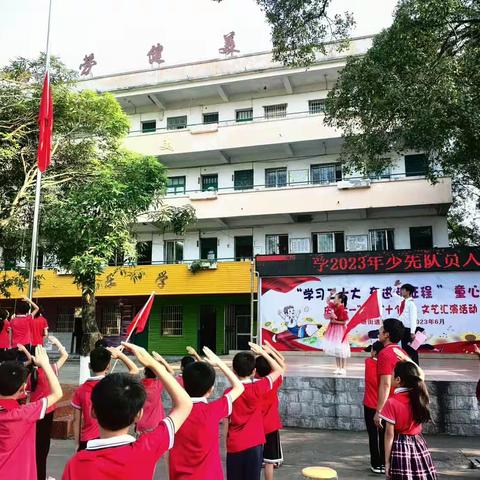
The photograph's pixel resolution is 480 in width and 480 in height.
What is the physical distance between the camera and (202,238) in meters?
22.5

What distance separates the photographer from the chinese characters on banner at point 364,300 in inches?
522

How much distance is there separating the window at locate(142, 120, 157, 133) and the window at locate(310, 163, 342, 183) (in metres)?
8.25

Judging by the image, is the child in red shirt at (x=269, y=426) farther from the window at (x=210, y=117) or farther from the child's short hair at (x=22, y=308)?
the window at (x=210, y=117)

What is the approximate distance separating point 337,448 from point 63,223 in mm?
8186

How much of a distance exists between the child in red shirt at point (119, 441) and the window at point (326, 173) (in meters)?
19.5

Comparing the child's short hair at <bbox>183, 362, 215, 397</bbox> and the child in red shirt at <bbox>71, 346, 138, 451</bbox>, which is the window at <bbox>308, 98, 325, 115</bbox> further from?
the child's short hair at <bbox>183, 362, 215, 397</bbox>

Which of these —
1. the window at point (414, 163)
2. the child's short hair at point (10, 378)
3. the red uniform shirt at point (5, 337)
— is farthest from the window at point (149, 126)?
the child's short hair at point (10, 378)

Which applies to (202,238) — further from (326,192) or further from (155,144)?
(326,192)

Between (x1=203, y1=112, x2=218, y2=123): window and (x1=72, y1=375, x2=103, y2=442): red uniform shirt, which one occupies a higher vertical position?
(x1=203, y1=112, x2=218, y2=123): window

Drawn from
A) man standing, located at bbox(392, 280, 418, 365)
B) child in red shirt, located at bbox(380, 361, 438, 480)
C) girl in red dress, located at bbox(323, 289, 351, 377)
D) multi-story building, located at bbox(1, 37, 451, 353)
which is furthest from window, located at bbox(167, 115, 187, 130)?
child in red shirt, located at bbox(380, 361, 438, 480)

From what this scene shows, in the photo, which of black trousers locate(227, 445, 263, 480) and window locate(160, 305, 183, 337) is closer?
black trousers locate(227, 445, 263, 480)

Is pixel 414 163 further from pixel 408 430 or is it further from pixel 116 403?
pixel 116 403

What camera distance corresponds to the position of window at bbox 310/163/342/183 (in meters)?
21.2

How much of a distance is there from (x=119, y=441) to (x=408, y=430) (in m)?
2.48
